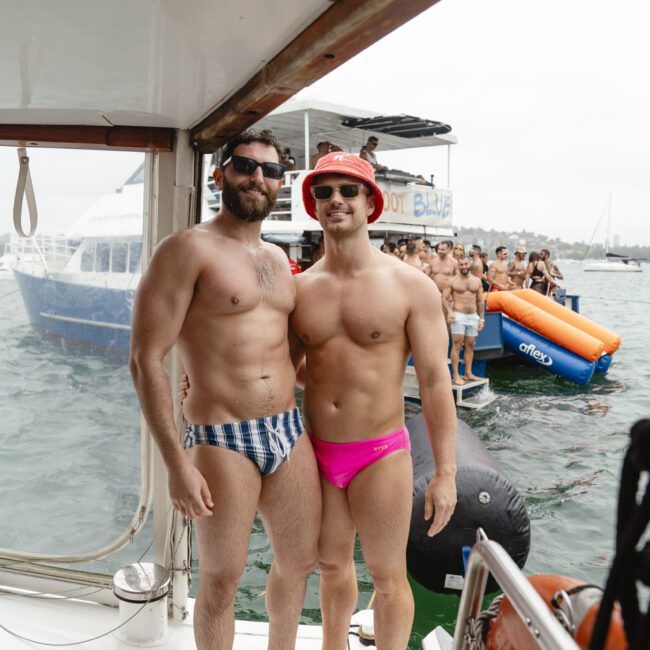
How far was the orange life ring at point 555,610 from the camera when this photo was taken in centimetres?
82

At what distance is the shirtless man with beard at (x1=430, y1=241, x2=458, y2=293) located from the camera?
10.8m

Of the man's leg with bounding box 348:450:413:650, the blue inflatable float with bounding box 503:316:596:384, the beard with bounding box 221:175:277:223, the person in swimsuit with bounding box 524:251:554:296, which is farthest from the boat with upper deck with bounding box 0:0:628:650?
the person in swimsuit with bounding box 524:251:554:296

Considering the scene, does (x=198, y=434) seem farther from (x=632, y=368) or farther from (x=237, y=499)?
(x=632, y=368)

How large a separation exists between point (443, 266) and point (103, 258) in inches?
336

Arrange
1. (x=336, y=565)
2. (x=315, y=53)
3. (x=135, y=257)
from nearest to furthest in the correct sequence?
(x=315, y=53), (x=336, y=565), (x=135, y=257)

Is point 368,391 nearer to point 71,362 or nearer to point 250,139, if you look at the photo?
point 250,139

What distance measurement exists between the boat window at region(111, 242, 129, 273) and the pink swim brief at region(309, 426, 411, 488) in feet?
4.68

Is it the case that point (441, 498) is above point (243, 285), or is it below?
below

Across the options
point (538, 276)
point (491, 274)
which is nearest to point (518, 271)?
point (538, 276)

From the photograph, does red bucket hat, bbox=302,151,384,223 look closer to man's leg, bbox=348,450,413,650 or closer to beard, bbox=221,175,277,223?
beard, bbox=221,175,277,223

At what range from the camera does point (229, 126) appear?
7.74 ft

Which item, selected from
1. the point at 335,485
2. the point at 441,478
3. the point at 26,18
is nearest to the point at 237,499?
the point at 335,485

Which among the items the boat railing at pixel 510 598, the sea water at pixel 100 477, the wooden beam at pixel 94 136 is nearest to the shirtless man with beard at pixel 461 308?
the sea water at pixel 100 477

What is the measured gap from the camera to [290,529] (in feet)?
7.53
